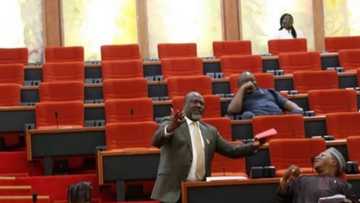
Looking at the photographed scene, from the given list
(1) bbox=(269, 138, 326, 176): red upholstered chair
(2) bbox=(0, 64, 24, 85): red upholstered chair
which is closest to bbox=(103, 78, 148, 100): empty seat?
(2) bbox=(0, 64, 24, 85): red upholstered chair

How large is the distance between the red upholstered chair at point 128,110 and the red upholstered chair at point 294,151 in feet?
3.75

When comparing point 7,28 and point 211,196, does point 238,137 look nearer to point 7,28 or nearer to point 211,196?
point 211,196

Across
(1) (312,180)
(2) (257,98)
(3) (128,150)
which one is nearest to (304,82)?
(2) (257,98)

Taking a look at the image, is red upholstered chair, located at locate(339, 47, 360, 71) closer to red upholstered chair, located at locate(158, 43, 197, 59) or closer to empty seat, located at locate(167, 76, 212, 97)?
red upholstered chair, located at locate(158, 43, 197, 59)

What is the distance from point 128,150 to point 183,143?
37.3 inches

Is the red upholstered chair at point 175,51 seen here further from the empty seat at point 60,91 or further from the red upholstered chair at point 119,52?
the empty seat at point 60,91

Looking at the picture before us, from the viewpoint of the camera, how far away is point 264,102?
580cm

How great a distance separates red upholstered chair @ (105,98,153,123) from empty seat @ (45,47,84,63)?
5.06ft

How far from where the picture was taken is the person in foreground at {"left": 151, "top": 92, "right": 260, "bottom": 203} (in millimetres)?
4102

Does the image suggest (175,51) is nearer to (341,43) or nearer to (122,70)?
(122,70)

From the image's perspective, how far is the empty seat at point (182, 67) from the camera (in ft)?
22.4

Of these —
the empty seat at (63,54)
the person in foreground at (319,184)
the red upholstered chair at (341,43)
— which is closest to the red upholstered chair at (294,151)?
the person in foreground at (319,184)

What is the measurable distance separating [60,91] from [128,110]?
0.66 metres

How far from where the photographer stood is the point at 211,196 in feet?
13.7
